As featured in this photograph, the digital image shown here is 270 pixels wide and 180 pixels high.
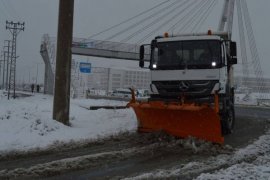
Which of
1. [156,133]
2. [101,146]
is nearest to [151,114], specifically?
[156,133]

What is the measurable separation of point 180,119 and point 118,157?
8.54 ft

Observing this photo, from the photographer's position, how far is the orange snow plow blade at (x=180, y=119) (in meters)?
10.3

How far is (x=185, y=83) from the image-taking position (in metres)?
11.5

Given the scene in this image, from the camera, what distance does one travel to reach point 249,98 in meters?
52.8

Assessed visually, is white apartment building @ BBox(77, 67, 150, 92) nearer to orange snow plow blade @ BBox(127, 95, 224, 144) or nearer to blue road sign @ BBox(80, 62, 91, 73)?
blue road sign @ BBox(80, 62, 91, 73)

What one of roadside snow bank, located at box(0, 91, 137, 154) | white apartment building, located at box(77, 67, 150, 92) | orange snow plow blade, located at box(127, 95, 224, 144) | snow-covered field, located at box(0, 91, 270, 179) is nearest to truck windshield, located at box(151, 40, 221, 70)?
orange snow plow blade, located at box(127, 95, 224, 144)

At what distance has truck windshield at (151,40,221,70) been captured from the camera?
1159 cm

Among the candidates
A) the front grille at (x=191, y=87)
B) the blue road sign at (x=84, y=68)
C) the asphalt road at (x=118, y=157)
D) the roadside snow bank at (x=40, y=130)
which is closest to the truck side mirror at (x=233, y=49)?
the front grille at (x=191, y=87)

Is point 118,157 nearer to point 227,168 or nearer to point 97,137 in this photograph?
point 227,168

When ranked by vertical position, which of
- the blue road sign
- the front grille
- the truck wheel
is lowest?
the truck wheel

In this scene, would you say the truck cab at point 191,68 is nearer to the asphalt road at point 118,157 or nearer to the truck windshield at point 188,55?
the truck windshield at point 188,55

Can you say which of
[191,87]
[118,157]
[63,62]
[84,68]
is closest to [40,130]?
[63,62]

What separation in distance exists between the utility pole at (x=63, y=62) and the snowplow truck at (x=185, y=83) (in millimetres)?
2360

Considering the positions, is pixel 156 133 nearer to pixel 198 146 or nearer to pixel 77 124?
pixel 198 146
